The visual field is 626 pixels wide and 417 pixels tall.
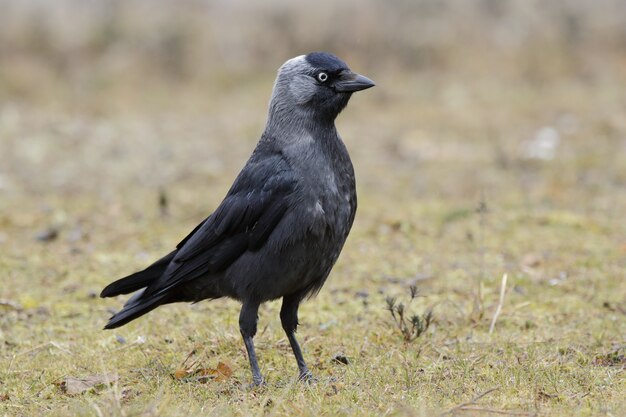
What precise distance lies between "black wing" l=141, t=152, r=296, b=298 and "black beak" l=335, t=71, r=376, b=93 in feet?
1.70

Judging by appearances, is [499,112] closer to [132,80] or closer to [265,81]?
[265,81]

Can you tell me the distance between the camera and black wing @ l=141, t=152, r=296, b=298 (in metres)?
4.51

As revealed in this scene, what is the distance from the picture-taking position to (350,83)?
480 cm

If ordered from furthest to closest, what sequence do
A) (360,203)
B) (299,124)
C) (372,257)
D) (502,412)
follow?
(360,203)
(372,257)
(299,124)
(502,412)

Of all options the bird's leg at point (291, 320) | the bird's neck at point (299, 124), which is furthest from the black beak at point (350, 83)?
the bird's leg at point (291, 320)

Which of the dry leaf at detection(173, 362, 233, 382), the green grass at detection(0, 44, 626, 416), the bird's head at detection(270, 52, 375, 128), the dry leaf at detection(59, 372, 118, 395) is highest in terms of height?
the bird's head at detection(270, 52, 375, 128)

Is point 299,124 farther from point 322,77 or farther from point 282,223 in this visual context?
point 282,223

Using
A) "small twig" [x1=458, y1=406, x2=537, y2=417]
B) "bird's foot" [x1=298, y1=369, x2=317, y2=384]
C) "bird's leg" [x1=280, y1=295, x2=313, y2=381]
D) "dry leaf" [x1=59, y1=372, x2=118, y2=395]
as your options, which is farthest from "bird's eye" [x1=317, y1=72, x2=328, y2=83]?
"small twig" [x1=458, y1=406, x2=537, y2=417]

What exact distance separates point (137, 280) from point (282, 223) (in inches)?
35.3

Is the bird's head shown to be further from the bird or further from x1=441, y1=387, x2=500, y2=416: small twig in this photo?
x1=441, y1=387, x2=500, y2=416: small twig

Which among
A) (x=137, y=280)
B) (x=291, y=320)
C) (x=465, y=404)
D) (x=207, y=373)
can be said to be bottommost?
(x=207, y=373)

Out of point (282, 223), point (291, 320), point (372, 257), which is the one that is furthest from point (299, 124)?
point (372, 257)

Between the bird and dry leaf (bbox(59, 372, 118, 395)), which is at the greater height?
the bird

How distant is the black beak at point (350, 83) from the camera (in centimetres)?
477
